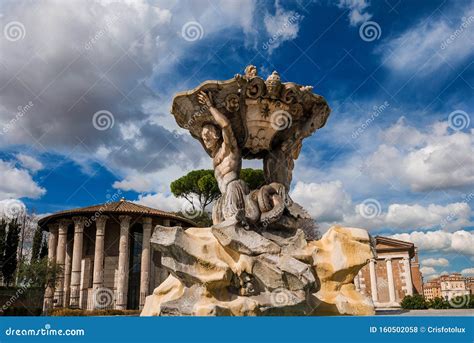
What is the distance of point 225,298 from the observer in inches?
264

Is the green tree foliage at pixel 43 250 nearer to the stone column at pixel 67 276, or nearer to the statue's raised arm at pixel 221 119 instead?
the stone column at pixel 67 276

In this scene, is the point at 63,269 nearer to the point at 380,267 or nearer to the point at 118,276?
the point at 118,276

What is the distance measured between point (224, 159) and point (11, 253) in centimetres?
3772

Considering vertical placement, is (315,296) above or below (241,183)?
below

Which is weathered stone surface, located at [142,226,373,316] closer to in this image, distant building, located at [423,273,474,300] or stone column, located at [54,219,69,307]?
distant building, located at [423,273,474,300]

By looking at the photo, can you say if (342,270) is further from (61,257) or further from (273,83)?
(61,257)

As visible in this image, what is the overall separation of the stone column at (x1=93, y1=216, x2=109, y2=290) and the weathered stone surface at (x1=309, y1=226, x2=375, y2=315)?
96.2 feet

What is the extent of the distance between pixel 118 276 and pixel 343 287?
95.3 feet

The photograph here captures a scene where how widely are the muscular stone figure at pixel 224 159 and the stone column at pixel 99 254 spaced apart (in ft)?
90.4

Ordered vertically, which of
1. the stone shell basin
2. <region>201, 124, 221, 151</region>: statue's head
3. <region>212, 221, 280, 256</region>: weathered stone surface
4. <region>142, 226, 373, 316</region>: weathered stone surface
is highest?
the stone shell basin

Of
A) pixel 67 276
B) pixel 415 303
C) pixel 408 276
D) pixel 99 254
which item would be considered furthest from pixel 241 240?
pixel 408 276

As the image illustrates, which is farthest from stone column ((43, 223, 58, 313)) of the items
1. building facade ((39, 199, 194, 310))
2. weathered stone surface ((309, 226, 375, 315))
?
weathered stone surface ((309, 226, 375, 315))

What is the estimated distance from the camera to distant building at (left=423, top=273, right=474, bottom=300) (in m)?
26.3
